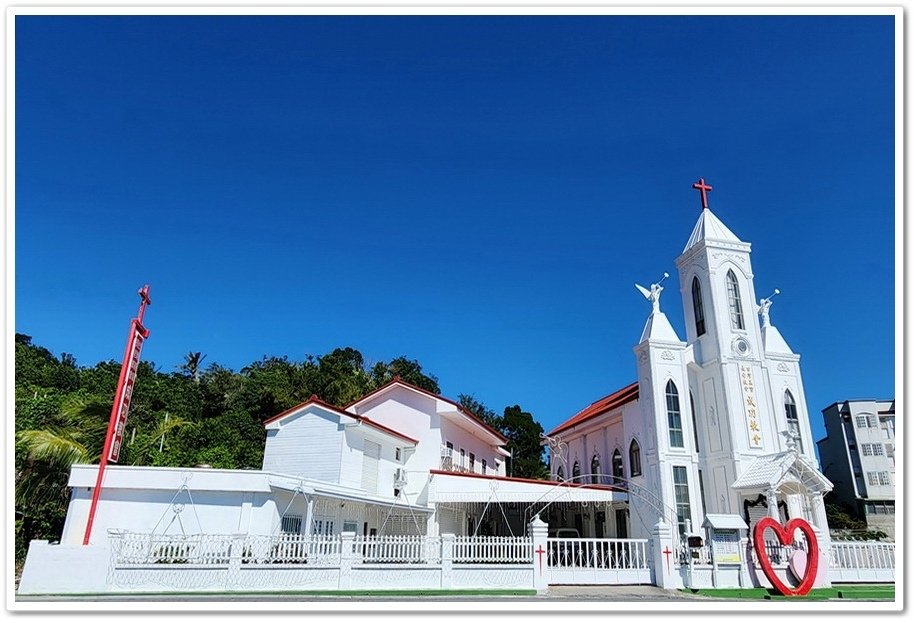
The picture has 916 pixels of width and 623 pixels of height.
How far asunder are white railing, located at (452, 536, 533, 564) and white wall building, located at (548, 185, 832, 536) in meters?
6.07

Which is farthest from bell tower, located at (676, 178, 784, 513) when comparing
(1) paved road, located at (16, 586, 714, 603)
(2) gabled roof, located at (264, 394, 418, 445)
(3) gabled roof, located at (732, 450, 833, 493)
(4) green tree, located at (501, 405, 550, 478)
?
(4) green tree, located at (501, 405, 550, 478)

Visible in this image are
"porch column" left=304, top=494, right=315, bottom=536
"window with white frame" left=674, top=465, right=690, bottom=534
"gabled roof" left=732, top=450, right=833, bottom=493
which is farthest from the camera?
"window with white frame" left=674, top=465, right=690, bottom=534

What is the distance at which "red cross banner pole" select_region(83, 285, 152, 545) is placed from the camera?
42.9ft

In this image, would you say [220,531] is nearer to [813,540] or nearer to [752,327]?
[813,540]

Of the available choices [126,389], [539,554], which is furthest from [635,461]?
[126,389]

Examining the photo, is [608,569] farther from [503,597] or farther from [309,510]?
[309,510]

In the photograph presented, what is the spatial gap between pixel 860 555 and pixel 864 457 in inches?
1193

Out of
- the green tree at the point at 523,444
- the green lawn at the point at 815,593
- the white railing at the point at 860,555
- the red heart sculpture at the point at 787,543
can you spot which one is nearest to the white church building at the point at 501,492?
the white railing at the point at 860,555

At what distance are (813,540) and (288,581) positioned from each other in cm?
1288

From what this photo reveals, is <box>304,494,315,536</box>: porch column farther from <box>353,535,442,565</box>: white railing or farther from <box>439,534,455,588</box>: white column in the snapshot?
<box>439,534,455,588</box>: white column

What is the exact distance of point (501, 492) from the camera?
2014cm

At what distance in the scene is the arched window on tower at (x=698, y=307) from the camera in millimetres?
22003

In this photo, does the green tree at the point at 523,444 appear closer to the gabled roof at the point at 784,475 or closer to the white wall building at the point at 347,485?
the white wall building at the point at 347,485
